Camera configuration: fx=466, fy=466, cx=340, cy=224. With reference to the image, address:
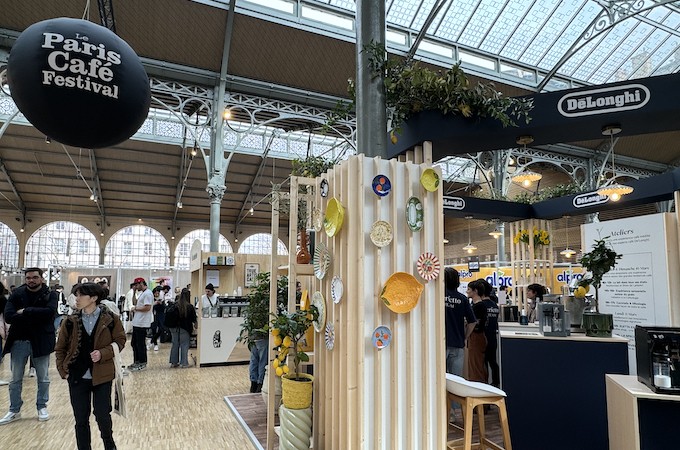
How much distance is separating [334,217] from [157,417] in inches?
130

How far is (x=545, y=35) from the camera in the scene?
40.2 feet

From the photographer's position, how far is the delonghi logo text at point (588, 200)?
7.78 meters

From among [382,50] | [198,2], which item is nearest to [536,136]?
[382,50]

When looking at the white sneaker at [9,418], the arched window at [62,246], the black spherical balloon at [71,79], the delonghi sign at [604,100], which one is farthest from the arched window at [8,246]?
the delonghi sign at [604,100]

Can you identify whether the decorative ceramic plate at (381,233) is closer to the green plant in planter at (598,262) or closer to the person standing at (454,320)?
the person standing at (454,320)

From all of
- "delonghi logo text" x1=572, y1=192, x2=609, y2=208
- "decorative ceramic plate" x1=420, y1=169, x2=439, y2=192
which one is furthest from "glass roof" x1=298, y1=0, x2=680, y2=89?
"decorative ceramic plate" x1=420, y1=169, x2=439, y2=192

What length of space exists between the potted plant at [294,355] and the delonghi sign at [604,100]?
8.38 feet

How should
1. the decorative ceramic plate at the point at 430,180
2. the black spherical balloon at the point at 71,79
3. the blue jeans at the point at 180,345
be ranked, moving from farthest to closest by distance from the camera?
the blue jeans at the point at 180,345, the decorative ceramic plate at the point at 430,180, the black spherical balloon at the point at 71,79

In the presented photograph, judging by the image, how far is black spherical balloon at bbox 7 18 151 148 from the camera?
1.96m

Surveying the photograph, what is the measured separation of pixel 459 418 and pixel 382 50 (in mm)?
3727

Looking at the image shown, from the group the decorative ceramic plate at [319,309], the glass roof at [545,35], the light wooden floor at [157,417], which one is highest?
the glass roof at [545,35]

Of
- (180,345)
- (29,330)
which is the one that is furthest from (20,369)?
(180,345)

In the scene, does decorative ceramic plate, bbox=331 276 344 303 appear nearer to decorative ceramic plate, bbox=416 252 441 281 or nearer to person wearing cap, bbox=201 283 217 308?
decorative ceramic plate, bbox=416 252 441 281

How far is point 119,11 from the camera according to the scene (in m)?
9.20
